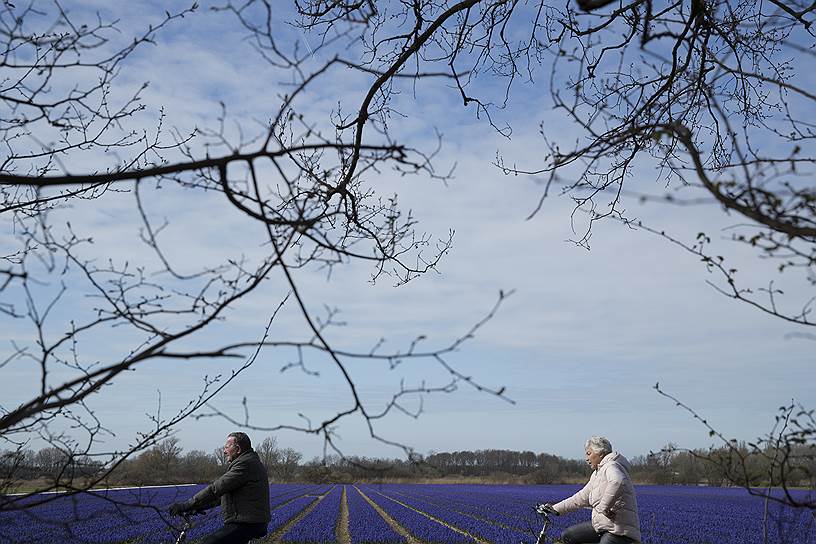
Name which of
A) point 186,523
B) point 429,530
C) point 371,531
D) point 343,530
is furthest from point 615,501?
point 343,530

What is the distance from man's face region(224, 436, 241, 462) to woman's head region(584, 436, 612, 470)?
2.97 metres

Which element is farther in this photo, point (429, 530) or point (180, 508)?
point (429, 530)

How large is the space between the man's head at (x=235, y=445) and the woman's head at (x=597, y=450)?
288cm

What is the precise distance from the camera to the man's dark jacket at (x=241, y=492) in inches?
248

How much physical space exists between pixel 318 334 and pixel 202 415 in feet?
2.56

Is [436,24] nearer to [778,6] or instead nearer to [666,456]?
[778,6]

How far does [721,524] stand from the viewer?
21.8 m

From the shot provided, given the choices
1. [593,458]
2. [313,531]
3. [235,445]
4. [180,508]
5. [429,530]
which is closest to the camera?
[180,508]

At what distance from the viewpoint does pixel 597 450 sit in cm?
670

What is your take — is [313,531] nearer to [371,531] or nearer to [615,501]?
[371,531]

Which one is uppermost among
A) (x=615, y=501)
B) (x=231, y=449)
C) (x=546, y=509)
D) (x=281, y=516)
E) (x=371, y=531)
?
(x=231, y=449)

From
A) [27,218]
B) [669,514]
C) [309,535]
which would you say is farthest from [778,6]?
[669,514]

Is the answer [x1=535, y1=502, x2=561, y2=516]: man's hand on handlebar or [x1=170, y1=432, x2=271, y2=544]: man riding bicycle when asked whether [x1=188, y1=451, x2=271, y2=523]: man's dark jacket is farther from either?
[x1=535, y1=502, x2=561, y2=516]: man's hand on handlebar

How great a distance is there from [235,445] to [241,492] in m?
0.38
